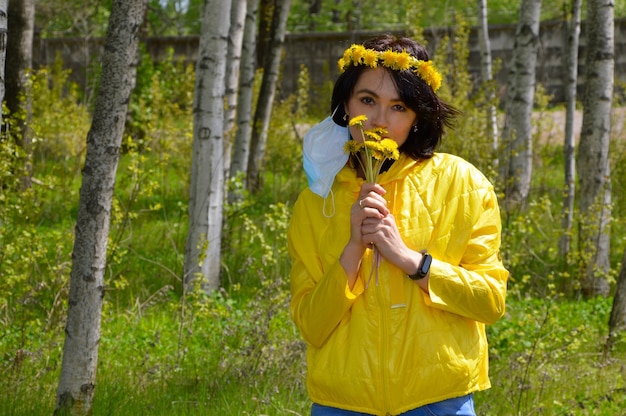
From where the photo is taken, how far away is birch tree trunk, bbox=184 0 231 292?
23.2ft

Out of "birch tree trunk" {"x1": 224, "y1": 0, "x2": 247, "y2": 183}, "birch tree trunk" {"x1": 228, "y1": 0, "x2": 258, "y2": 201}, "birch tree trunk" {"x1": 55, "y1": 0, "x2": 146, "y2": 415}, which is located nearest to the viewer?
"birch tree trunk" {"x1": 55, "y1": 0, "x2": 146, "y2": 415}

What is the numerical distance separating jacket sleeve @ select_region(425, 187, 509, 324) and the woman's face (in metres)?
0.31

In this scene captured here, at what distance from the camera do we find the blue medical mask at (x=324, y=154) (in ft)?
9.32

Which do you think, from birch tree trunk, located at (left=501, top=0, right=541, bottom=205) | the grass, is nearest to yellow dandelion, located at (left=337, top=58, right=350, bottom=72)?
the grass

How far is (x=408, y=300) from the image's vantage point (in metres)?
2.71

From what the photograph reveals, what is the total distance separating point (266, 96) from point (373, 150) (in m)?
8.40

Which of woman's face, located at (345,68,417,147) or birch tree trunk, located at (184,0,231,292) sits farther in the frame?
birch tree trunk, located at (184,0,231,292)

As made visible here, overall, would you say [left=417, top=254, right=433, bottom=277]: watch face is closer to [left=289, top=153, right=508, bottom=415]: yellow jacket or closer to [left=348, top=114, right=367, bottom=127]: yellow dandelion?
[left=289, top=153, right=508, bottom=415]: yellow jacket

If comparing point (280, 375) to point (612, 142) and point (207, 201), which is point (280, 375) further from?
point (612, 142)

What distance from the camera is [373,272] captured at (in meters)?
2.72

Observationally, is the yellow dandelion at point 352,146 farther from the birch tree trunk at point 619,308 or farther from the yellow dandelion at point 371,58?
the birch tree trunk at point 619,308

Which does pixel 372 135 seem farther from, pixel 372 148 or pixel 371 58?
pixel 371 58

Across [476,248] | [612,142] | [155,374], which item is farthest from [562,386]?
[612,142]

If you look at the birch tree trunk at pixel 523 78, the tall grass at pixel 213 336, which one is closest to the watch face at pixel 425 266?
the tall grass at pixel 213 336
